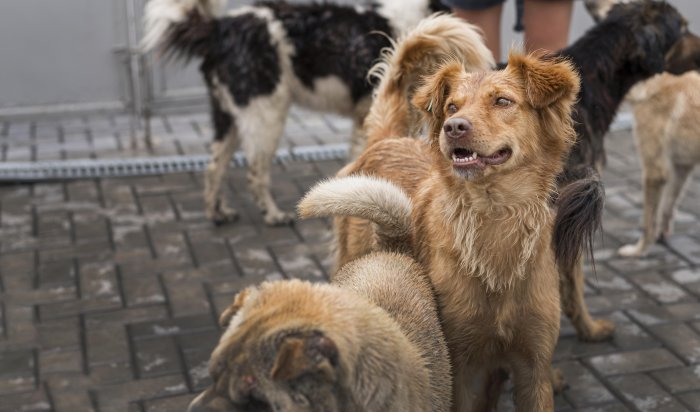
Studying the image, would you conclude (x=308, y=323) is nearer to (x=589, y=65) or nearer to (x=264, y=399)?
(x=264, y=399)

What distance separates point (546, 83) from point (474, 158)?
33 cm

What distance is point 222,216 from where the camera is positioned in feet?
19.0

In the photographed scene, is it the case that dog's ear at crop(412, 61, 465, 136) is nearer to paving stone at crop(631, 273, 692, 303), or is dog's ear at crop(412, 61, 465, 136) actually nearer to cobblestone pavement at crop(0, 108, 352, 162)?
paving stone at crop(631, 273, 692, 303)

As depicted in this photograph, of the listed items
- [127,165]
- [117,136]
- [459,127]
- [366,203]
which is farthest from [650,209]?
[117,136]

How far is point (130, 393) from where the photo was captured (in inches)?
152

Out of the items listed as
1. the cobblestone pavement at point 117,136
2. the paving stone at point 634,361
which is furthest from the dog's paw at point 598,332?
the cobblestone pavement at point 117,136

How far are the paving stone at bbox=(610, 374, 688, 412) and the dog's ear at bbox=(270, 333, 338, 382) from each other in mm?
1973

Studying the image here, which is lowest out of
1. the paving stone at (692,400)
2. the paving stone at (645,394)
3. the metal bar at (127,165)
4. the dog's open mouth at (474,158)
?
the metal bar at (127,165)

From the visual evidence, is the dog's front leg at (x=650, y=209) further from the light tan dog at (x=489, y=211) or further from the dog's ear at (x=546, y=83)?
the dog's ear at (x=546, y=83)

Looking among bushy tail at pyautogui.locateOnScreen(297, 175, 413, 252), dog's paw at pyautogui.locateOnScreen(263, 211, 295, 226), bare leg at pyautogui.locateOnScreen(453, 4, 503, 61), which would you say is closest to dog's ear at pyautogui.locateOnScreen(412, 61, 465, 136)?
bushy tail at pyautogui.locateOnScreen(297, 175, 413, 252)

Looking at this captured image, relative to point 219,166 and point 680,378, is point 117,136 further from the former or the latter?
point 680,378

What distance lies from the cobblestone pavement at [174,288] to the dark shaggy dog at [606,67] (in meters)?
0.25

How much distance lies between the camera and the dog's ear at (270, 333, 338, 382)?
220cm

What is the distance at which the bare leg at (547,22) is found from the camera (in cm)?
471
